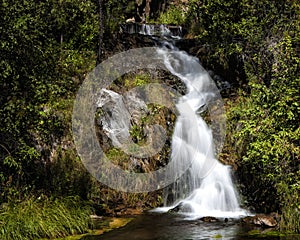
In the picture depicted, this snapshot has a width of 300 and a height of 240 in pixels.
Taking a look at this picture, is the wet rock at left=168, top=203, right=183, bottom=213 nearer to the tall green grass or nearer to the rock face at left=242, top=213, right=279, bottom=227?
the rock face at left=242, top=213, right=279, bottom=227

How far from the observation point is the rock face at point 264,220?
29.0 feet

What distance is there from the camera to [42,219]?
816 centimetres

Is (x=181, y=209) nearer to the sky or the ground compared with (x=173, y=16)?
nearer to the ground

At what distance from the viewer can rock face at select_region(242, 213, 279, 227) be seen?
29.0 feet

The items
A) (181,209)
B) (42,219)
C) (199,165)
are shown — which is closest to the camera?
(42,219)

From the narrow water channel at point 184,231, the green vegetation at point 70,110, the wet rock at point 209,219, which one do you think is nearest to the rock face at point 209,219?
the wet rock at point 209,219

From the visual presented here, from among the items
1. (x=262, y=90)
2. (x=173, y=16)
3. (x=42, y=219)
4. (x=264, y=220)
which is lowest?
(x=264, y=220)

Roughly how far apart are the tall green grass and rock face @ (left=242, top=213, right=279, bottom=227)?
12.3 ft

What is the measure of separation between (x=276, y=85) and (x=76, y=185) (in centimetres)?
568

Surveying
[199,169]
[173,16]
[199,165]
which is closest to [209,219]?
[199,169]

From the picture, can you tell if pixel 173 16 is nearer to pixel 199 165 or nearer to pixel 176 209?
pixel 199 165

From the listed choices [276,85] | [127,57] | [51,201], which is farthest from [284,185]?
[127,57]

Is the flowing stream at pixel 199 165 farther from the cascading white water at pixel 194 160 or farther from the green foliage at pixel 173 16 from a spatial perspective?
the green foliage at pixel 173 16

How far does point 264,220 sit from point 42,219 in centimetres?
485
